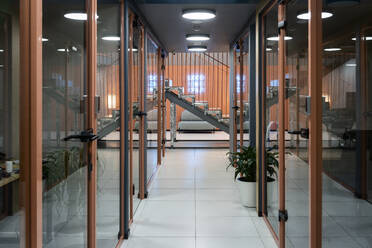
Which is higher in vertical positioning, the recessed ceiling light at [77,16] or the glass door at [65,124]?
the recessed ceiling light at [77,16]

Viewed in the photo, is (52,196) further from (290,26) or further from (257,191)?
(257,191)

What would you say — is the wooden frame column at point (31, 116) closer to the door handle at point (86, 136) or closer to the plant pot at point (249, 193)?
the door handle at point (86, 136)

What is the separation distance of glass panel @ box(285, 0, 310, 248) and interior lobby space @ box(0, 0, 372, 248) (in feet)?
0.05

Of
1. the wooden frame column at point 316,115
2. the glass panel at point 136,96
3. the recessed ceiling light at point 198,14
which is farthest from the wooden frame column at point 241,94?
the wooden frame column at point 316,115

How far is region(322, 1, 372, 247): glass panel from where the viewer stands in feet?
6.01

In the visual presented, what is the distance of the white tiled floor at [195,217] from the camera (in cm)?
357

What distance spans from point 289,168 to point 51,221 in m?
2.01

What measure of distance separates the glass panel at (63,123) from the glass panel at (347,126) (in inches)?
57.6

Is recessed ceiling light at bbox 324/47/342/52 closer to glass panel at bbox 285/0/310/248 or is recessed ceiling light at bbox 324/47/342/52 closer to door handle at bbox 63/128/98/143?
glass panel at bbox 285/0/310/248

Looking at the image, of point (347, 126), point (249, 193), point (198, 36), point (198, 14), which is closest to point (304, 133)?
point (347, 126)

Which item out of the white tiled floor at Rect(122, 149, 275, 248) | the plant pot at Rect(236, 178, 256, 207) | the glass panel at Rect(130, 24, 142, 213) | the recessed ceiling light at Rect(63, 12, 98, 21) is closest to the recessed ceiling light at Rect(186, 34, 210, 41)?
the glass panel at Rect(130, 24, 142, 213)

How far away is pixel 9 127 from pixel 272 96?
112 inches

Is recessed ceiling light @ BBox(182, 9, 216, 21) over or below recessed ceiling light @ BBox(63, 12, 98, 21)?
over

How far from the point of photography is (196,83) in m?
14.1
